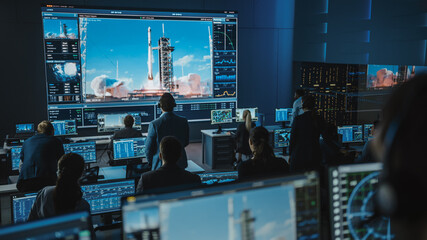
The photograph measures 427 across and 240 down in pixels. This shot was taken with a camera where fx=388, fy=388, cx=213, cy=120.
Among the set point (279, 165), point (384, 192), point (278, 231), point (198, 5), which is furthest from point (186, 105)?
point (384, 192)

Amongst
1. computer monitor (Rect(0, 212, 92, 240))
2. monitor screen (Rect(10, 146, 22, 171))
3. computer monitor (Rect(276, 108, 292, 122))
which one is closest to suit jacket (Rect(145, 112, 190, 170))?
monitor screen (Rect(10, 146, 22, 171))

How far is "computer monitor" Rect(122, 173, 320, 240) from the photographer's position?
1.21 metres

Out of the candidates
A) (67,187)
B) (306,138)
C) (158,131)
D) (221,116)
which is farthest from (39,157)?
(221,116)

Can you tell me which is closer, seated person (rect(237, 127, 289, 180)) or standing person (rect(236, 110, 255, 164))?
seated person (rect(237, 127, 289, 180))

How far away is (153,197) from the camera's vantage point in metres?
1.22

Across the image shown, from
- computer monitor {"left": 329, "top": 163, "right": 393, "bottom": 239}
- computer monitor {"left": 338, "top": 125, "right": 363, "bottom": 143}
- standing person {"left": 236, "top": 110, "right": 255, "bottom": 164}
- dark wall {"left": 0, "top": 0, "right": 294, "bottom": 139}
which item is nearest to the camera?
computer monitor {"left": 329, "top": 163, "right": 393, "bottom": 239}

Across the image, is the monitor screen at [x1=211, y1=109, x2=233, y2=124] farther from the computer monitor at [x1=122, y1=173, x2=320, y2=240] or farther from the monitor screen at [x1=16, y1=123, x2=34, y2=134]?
the computer monitor at [x1=122, y1=173, x2=320, y2=240]

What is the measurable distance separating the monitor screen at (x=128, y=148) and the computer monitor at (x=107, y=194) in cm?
212

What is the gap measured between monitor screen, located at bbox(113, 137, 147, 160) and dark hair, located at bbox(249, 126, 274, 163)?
2.74 metres

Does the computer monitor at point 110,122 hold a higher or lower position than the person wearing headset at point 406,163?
lower

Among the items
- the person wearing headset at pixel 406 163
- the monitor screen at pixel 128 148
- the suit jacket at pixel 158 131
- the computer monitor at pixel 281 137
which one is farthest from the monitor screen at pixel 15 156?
the person wearing headset at pixel 406 163

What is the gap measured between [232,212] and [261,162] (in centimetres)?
160

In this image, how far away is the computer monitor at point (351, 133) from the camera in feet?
20.7

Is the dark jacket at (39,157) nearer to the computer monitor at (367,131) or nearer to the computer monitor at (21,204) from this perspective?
the computer monitor at (21,204)
